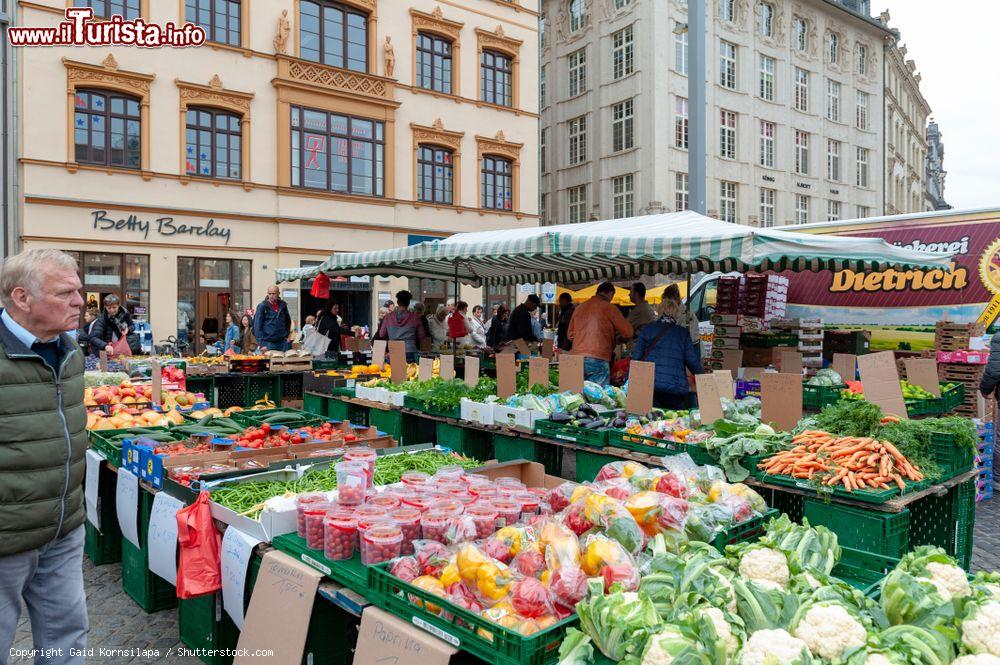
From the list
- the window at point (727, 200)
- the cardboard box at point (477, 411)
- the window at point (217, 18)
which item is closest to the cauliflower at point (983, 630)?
the cardboard box at point (477, 411)

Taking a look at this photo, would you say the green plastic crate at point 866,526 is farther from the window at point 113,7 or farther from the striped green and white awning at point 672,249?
the window at point 113,7

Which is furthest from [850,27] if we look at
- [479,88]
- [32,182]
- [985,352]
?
[32,182]

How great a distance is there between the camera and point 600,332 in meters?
8.60

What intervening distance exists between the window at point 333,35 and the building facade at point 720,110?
12523 mm

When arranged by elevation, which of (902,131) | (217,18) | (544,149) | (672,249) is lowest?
(672,249)

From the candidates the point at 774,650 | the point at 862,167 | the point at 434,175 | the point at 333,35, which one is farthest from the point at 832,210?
the point at 774,650

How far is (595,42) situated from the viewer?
102 ft

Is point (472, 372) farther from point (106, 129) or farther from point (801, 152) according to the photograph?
point (801, 152)

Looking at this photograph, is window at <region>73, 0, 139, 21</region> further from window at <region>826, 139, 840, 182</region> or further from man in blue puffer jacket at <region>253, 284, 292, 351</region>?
window at <region>826, 139, 840, 182</region>

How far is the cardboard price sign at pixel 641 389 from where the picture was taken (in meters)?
6.19

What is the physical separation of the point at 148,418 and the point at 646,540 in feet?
16.1

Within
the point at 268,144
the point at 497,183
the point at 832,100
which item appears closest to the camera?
the point at 268,144

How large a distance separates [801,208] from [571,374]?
3200 cm

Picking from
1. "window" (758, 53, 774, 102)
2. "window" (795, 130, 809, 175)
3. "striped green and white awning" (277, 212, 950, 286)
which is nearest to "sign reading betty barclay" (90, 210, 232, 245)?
"striped green and white awning" (277, 212, 950, 286)
